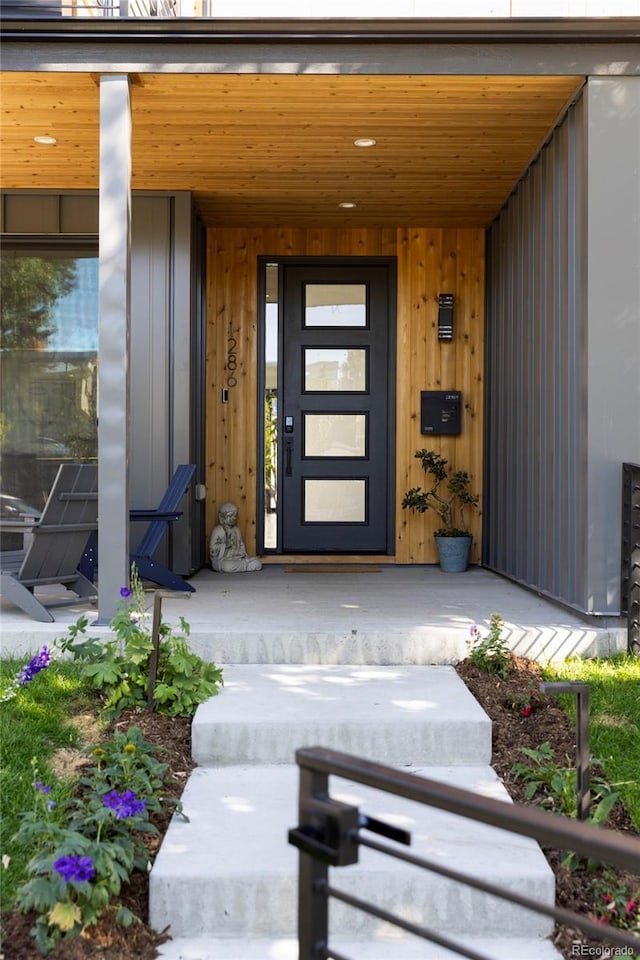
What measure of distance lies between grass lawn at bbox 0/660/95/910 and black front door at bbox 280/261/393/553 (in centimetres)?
381


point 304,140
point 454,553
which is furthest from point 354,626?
point 304,140

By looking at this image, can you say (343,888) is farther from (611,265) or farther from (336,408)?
(336,408)

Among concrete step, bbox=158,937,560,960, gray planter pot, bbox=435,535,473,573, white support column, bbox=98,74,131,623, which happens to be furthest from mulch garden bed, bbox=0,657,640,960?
gray planter pot, bbox=435,535,473,573

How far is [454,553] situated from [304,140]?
10.8 ft

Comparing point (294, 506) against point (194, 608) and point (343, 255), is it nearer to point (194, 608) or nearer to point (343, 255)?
point (343, 255)

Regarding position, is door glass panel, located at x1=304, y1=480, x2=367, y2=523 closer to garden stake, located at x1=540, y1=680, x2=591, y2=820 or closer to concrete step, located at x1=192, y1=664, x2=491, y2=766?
concrete step, located at x1=192, y1=664, x2=491, y2=766

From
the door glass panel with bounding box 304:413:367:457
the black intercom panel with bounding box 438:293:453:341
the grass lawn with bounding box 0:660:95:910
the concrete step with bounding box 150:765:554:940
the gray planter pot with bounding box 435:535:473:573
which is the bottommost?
the concrete step with bounding box 150:765:554:940

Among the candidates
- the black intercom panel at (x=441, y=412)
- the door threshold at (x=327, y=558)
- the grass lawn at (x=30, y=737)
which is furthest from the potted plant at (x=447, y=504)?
the grass lawn at (x=30, y=737)

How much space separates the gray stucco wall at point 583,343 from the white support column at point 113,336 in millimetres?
2377

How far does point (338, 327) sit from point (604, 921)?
5.93m

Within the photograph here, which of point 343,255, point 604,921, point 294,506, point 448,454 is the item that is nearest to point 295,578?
point 294,506

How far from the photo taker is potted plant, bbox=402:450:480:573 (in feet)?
24.4

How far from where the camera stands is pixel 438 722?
3.64 m

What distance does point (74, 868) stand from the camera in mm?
2459
